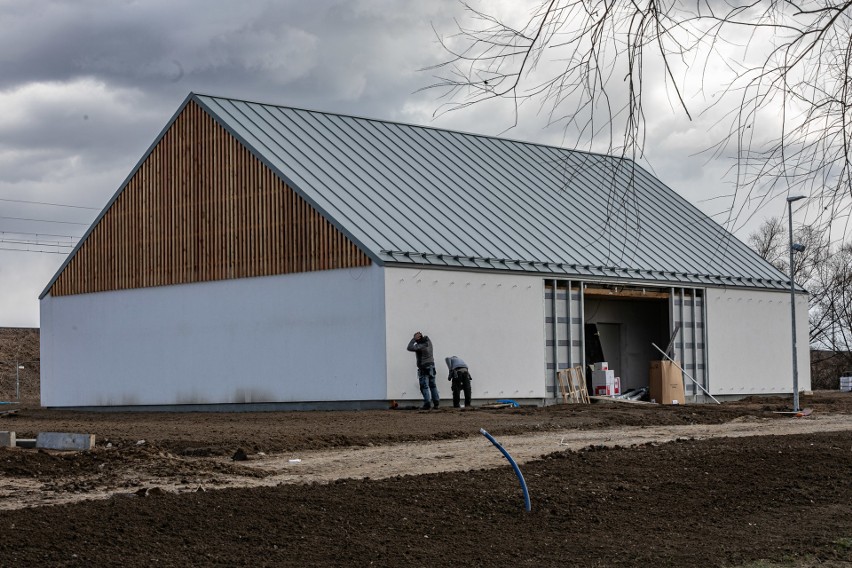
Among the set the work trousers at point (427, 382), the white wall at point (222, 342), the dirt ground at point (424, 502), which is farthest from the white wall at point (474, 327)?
the dirt ground at point (424, 502)

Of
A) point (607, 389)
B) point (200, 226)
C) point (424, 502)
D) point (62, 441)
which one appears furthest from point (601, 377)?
point (424, 502)

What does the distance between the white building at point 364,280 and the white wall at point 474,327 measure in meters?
0.05

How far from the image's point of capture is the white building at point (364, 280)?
95.3ft

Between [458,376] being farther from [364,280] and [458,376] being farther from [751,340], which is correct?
[751,340]

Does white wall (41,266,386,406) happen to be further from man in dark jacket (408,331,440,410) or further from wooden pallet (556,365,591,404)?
wooden pallet (556,365,591,404)

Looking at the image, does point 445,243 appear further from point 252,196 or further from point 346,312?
point 252,196

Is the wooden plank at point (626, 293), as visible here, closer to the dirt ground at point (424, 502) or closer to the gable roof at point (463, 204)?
the gable roof at point (463, 204)

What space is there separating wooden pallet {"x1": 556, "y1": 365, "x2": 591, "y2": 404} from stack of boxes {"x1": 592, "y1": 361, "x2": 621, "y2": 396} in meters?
1.22

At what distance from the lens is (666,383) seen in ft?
111

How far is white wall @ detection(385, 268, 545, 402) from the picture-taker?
2825cm

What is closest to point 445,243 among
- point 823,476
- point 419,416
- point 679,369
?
point 419,416

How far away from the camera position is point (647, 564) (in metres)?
8.59

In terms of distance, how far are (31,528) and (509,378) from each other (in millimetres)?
21890

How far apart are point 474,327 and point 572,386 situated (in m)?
3.98
